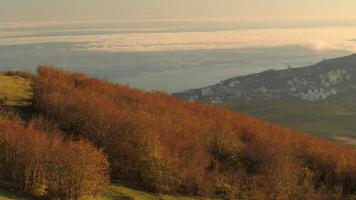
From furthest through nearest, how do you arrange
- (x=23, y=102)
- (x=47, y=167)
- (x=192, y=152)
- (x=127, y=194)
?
1. (x=23, y=102)
2. (x=192, y=152)
3. (x=127, y=194)
4. (x=47, y=167)

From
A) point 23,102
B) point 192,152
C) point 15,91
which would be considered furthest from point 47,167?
point 15,91

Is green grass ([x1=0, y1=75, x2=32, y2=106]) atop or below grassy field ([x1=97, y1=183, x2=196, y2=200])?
atop

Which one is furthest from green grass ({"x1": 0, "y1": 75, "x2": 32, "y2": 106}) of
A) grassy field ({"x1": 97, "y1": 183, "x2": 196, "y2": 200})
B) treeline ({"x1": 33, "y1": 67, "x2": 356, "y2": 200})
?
grassy field ({"x1": 97, "y1": 183, "x2": 196, "y2": 200})

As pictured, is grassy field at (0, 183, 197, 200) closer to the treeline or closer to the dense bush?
the treeline

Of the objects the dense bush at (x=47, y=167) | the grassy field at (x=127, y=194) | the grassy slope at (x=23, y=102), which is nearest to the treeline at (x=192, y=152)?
the grassy field at (x=127, y=194)

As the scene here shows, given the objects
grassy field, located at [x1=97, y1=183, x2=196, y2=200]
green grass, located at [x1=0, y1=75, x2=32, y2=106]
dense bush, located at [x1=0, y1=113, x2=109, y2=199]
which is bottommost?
grassy field, located at [x1=97, y1=183, x2=196, y2=200]

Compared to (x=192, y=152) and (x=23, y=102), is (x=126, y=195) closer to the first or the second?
(x=192, y=152)
